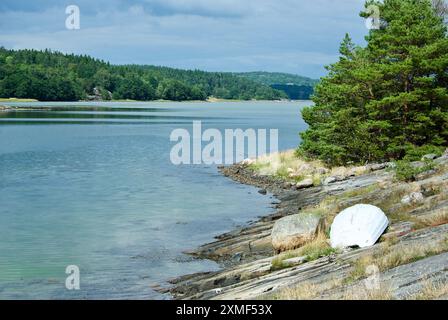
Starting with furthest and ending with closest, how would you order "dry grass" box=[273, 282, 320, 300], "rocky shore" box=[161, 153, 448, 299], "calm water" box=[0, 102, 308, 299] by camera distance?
"calm water" box=[0, 102, 308, 299], "dry grass" box=[273, 282, 320, 300], "rocky shore" box=[161, 153, 448, 299]

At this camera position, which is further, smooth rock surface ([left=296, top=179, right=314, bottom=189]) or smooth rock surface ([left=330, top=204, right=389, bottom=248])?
smooth rock surface ([left=296, top=179, right=314, bottom=189])

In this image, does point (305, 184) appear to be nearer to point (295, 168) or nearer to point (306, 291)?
point (295, 168)

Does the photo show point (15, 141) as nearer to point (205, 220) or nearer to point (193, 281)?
point (205, 220)

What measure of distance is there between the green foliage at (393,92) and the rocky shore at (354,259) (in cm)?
865

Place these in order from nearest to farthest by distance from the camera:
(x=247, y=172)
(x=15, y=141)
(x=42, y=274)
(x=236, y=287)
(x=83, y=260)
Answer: (x=236, y=287) < (x=42, y=274) < (x=83, y=260) < (x=247, y=172) < (x=15, y=141)

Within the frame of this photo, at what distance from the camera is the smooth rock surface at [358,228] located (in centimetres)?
2320

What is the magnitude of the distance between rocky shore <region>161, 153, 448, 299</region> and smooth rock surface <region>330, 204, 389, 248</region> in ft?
1.24

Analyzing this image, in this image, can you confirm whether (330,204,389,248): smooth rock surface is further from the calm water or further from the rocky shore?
the calm water

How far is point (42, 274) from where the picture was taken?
27.2 metres

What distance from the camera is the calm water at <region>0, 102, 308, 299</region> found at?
26797 mm

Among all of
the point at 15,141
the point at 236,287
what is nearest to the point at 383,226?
the point at 236,287

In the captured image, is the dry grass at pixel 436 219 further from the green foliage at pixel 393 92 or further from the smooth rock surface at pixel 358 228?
the green foliage at pixel 393 92

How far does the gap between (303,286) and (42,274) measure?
13498 mm

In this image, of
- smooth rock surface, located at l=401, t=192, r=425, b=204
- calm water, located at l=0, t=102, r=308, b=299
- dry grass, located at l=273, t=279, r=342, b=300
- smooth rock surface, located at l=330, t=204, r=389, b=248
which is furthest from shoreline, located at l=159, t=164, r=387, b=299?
smooth rock surface, located at l=401, t=192, r=425, b=204
